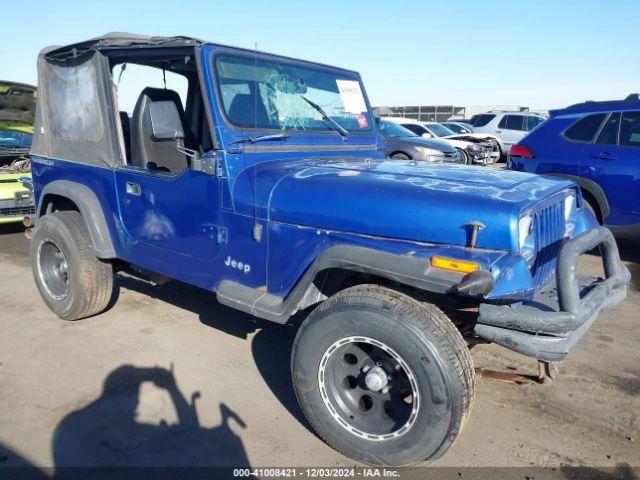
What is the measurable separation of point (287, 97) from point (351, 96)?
2.46 feet

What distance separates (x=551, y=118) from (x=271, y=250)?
17.6 feet

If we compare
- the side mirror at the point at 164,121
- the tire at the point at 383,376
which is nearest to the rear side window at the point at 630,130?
the tire at the point at 383,376

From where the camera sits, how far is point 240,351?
12.4 ft

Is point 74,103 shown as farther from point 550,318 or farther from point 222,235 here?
point 550,318

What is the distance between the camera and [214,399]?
3.11 m

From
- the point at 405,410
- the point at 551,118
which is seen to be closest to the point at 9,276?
the point at 405,410

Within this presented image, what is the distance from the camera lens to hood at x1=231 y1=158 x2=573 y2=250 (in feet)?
7.49

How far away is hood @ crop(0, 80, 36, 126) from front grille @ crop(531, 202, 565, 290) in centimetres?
845

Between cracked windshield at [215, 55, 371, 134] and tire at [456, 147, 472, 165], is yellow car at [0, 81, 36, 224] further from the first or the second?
tire at [456, 147, 472, 165]

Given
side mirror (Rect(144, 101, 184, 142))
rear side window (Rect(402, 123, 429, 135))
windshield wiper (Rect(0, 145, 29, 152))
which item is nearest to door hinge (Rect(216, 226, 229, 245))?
side mirror (Rect(144, 101, 184, 142))

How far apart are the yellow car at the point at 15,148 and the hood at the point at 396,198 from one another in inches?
208

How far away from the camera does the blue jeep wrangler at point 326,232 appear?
2252 mm

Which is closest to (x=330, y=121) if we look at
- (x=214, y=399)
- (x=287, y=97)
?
(x=287, y=97)

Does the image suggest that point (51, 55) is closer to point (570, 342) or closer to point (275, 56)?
point (275, 56)
